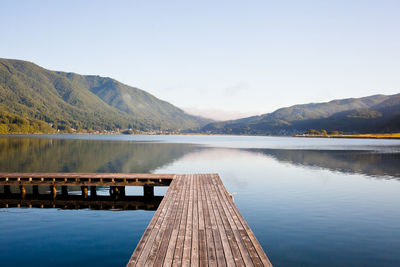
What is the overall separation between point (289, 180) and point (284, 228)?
18.3 meters

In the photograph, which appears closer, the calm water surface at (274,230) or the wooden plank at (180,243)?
the wooden plank at (180,243)

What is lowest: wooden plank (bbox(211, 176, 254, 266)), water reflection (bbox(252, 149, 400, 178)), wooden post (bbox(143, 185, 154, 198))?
water reflection (bbox(252, 149, 400, 178))

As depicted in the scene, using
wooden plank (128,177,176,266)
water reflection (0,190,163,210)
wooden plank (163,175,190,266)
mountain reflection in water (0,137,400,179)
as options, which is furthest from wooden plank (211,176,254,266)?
mountain reflection in water (0,137,400,179)

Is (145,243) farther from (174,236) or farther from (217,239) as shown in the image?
(217,239)

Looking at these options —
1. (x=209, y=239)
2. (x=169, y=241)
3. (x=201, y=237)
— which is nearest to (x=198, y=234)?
(x=201, y=237)

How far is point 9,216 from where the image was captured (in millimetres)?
18156

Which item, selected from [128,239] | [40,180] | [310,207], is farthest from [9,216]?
[310,207]

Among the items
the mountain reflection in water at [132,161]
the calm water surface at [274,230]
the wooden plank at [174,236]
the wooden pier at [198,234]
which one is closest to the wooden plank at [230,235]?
the wooden pier at [198,234]

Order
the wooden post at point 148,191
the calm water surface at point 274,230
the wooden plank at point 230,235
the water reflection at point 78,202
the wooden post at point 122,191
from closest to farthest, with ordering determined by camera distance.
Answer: the wooden plank at point 230,235 < the calm water surface at point 274,230 < the water reflection at point 78,202 < the wooden post at point 148,191 < the wooden post at point 122,191

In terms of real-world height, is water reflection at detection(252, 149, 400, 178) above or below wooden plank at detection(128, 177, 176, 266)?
below

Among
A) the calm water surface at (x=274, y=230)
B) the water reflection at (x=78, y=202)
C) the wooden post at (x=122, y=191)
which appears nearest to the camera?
the calm water surface at (x=274, y=230)

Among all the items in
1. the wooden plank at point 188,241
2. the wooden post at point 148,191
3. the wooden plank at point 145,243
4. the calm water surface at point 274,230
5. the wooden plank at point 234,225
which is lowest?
the calm water surface at point 274,230

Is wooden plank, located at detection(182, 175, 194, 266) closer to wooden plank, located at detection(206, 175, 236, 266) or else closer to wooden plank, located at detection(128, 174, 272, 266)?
wooden plank, located at detection(128, 174, 272, 266)

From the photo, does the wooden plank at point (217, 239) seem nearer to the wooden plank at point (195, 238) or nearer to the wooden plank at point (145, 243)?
the wooden plank at point (195, 238)
